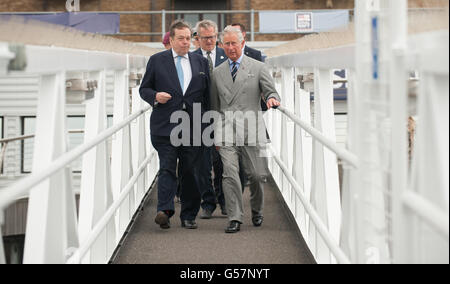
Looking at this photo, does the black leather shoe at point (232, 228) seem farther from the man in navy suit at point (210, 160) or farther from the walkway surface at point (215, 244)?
the man in navy suit at point (210, 160)

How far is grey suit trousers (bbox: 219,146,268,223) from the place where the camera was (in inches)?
271

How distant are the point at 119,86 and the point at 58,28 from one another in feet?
9.03

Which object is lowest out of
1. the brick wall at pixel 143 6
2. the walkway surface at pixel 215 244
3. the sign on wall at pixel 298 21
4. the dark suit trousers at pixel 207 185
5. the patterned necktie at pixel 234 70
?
the walkway surface at pixel 215 244

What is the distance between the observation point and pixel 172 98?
6.88m

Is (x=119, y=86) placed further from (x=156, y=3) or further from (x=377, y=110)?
(x=156, y=3)

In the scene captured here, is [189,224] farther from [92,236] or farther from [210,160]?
[92,236]

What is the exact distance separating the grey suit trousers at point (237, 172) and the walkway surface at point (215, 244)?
0.22 metres

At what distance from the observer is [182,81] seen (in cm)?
696

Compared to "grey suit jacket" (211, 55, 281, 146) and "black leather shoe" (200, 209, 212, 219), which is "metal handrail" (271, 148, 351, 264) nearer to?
"grey suit jacket" (211, 55, 281, 146)

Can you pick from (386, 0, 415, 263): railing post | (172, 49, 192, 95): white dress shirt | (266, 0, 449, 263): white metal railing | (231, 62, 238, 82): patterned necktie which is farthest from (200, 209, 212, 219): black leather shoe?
(386, 0, 415, 263): railing post

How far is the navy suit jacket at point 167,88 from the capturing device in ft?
22.4

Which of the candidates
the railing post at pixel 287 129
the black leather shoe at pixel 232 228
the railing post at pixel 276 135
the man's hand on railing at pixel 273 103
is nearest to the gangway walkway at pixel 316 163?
the black leather shoe at pixel 232 228

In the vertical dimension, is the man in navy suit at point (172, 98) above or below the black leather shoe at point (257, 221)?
above

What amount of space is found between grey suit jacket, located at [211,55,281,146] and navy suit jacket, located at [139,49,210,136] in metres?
0.17
